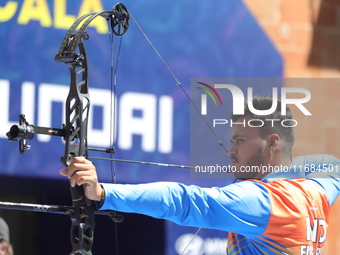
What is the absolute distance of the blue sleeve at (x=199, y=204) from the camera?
2.39 metres

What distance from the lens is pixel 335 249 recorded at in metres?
4.40

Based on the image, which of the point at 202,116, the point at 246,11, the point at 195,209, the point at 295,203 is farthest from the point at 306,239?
the point at 246,11

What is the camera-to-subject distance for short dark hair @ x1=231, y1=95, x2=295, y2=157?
132 inches

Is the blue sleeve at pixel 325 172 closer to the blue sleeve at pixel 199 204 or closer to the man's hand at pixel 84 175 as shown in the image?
the blue sleeve at pixel 199 204

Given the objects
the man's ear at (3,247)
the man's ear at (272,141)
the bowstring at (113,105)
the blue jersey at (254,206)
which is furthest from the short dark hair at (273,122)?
the man's ear at (3,247)

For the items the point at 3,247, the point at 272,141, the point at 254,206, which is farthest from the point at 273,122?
the point at 3,247

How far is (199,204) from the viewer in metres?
2.59

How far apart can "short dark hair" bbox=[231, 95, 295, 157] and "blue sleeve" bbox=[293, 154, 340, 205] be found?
0.18 m

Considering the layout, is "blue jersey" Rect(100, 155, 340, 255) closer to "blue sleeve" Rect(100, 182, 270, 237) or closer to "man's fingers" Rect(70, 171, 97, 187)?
"blue sleeve" Rect(100, 182, 270, 237)

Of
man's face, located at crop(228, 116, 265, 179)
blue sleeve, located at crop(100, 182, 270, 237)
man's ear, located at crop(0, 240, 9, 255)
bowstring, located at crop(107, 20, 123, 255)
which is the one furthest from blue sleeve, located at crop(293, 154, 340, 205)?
man's ear, located at crop(0, 240, 9, 255)

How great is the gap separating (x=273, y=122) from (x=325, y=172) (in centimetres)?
38

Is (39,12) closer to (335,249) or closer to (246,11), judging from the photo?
(246,11)

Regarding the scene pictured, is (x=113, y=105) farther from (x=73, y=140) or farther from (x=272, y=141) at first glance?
(x=73, y=140)

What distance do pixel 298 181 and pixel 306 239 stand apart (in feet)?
0.96
